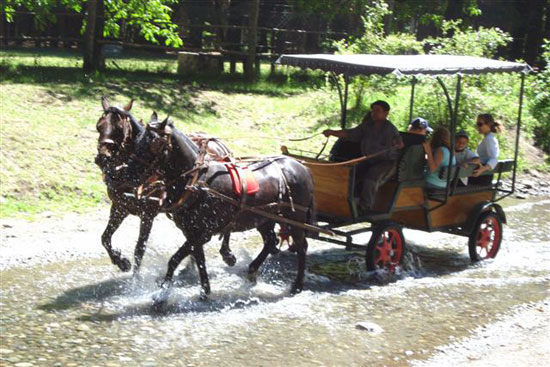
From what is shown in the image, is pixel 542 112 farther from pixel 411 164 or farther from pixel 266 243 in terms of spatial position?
pixel 266 243

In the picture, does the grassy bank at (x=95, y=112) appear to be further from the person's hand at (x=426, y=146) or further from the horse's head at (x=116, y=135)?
the horse's head at (x=116, y=135)

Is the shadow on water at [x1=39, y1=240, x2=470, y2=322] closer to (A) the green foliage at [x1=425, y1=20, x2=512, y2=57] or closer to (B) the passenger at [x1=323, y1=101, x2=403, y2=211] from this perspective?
(B) the passenger at [x1=323, y1=101, x2=403, y2=211]

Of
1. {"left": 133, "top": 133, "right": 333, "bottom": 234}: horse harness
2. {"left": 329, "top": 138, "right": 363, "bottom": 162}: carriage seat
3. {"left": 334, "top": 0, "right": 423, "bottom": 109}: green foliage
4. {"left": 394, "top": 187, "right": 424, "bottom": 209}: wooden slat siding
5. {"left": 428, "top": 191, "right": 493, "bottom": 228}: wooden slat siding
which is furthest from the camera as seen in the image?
{"left": 334, "top": 0, "right": 423, "bottom": 109}: green foliage

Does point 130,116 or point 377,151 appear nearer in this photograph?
point 130,116

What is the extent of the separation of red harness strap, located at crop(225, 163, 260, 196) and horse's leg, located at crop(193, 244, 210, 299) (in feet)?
2.39

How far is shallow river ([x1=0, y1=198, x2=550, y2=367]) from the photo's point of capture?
26.0ft

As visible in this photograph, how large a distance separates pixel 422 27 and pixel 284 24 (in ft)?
34.3

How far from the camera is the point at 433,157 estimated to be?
1134 cm

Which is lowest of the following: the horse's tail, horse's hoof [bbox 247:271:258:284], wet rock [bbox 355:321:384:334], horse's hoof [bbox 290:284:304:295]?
wet rock [bbox 355:321:384:334]

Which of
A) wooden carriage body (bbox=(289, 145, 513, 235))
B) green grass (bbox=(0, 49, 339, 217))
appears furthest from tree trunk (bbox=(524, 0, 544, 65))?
wooden carriage body (bbox=(289, 145, 513, 235))

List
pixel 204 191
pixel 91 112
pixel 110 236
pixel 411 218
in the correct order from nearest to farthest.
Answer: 1. pixel 204 191
2. pixel 110 236
3. pixel 411 218
4. pixel 91 112

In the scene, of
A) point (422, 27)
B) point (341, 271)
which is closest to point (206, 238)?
point (341, 271)

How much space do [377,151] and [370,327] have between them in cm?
263

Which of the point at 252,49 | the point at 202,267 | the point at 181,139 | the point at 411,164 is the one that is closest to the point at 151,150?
the point at 181,139
